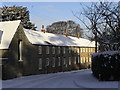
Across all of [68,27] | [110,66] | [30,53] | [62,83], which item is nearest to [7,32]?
[30,53]

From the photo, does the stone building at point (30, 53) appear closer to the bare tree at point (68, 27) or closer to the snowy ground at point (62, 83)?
the snowy ground at point (62, 83)

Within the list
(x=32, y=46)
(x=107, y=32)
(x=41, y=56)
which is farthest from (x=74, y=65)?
(x=107, y=32)

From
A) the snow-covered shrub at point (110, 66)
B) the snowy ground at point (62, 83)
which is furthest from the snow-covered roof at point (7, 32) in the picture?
the snow-covered shrub at point (110, 66)

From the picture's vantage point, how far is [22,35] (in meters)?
37.2

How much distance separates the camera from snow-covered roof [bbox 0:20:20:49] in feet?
110

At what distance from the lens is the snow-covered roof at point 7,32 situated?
33678 millimetres

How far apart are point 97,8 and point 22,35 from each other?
42.5 feet

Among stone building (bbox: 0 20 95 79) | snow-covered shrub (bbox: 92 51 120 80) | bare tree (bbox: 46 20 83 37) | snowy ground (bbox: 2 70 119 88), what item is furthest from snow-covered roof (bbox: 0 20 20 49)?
bare tree (bbox: 46 20 83 37)

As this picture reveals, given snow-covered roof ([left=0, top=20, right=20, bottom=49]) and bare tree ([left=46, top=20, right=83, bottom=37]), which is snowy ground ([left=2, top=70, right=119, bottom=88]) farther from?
bare tree ([left=46, top=20, right=83, bottom=37])

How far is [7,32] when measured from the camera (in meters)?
35.9

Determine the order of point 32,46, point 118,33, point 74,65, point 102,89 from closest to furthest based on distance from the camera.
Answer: point 102,89, point 118,33, point 32,46, point 74,65

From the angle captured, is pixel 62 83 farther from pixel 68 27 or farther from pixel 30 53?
pixel 68 27

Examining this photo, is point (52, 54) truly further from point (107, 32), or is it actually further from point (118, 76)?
point (118, 76)

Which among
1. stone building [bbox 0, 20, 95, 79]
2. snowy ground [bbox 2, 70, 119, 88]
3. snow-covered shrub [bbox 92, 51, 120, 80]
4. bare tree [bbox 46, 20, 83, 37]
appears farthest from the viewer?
bare tree [bbox 46, 20, 83, 37]
